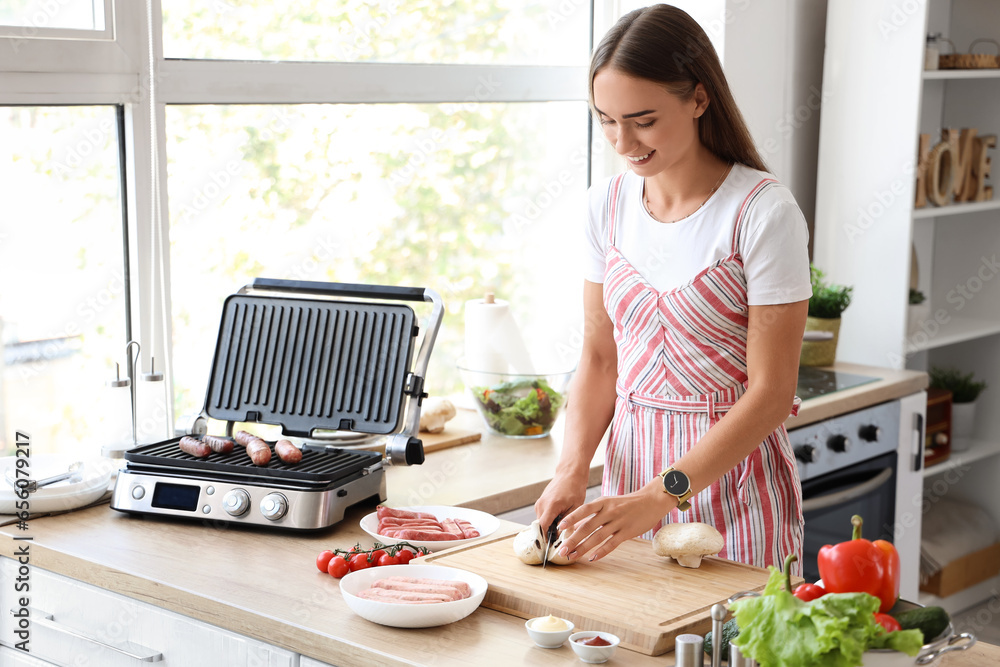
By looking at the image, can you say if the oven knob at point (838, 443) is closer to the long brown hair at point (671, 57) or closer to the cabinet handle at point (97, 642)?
the long brown hair at point (671, 57)

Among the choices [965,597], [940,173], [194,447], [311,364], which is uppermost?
[940,173]

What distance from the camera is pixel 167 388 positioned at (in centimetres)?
221

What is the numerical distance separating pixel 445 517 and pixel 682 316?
490 mm

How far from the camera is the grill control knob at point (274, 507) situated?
166 centimetres

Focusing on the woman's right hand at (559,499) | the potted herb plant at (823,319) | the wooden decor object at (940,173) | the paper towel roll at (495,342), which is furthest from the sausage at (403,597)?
the wooden decor object at (940,173)

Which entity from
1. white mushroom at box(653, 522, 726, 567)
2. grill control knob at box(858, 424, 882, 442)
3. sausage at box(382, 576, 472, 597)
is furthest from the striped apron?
grill control knob at box(858, 424, 882, 442)

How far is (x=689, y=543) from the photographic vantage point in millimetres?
1449

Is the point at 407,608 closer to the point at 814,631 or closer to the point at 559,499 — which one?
the point at 559,499

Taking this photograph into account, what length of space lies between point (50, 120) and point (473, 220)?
1.21m

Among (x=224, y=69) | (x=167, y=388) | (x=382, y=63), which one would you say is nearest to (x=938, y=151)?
(x=382, y=63)

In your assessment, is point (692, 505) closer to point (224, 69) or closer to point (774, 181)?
point (774, 181)

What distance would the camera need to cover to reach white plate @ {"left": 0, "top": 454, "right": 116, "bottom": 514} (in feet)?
5.69

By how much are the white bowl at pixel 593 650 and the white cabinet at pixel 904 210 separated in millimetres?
2039

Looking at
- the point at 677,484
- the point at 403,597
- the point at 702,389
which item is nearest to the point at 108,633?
the point at 403,597
